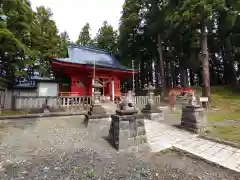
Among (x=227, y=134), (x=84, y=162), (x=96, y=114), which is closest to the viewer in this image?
(x=84, y=162)

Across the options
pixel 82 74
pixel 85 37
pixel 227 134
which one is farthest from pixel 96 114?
pixel 85 37

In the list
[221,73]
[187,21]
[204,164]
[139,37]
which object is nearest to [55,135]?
[204,164]

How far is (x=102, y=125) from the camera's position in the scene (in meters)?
5.94

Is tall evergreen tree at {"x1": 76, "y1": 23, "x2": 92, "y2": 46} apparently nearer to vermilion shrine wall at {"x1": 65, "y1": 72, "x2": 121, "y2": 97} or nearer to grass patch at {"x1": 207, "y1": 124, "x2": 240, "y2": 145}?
vermilion shrine wall at {"x1": 65, "y1": 72, "x2": 121, "y2": 97}

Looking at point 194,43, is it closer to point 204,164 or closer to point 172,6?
point 172,6

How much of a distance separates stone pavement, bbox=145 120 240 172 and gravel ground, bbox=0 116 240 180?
11.4 inches

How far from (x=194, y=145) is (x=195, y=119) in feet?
4.78

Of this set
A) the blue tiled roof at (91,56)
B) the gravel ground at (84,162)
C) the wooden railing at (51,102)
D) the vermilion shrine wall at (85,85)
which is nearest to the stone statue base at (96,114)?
the gravel ground at (84,162)

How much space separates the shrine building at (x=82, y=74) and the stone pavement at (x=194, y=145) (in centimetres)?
785

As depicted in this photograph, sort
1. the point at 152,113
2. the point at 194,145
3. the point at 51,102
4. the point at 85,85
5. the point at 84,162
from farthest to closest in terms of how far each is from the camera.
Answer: the point at 85,85 < the point at 51,102 < the point at 152,113 < the point at 194,145 < the point at 84,162

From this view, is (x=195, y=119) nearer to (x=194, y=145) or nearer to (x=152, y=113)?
(x=194, y=145)

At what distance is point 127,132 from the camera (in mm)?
4012

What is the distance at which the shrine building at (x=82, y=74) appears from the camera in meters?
12.2

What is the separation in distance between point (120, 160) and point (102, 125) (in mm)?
2575
